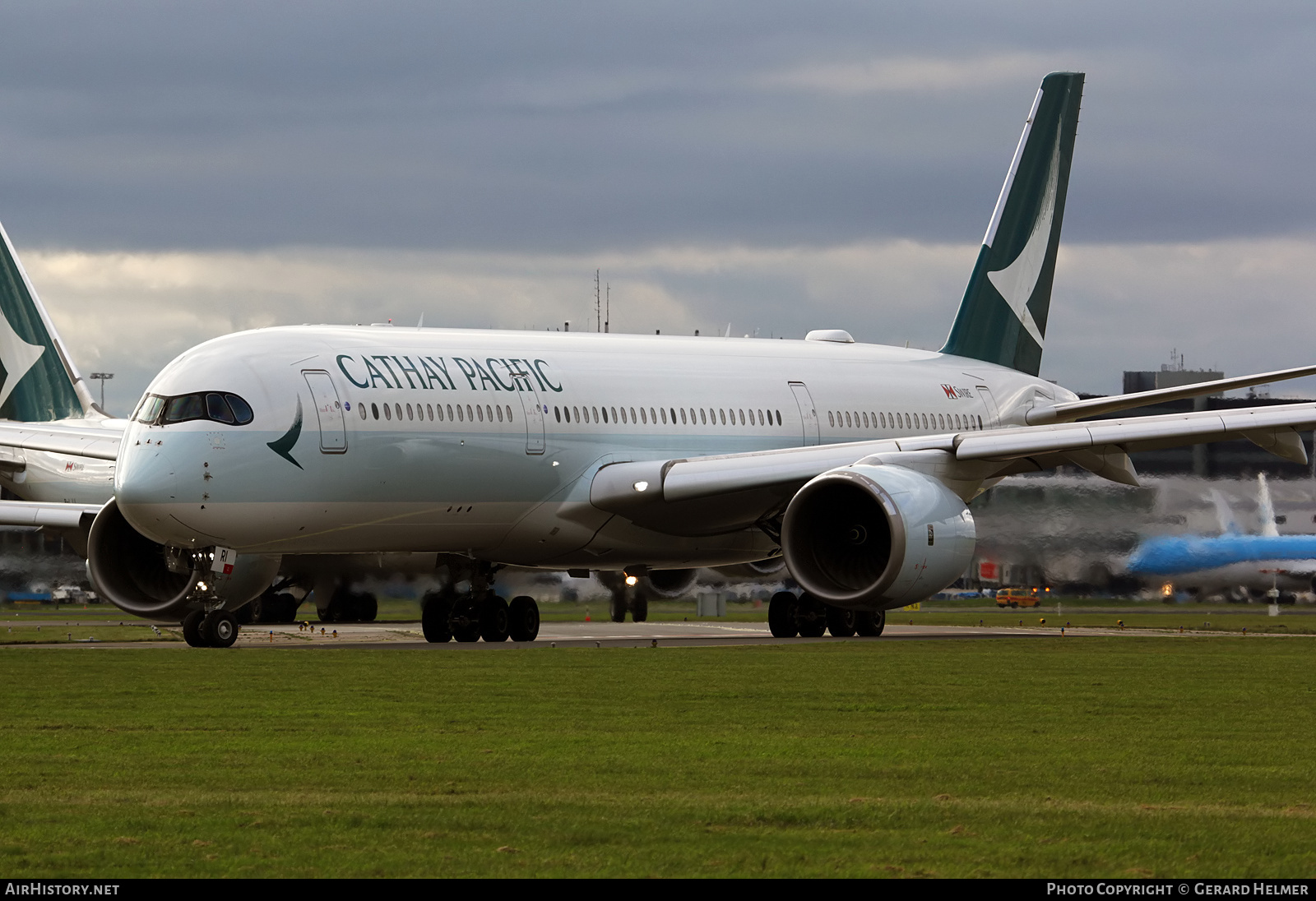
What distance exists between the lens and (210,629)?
2859 cm

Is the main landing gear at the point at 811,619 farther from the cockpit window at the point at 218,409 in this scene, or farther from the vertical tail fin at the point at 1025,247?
the cockpit window at the point at 218,409

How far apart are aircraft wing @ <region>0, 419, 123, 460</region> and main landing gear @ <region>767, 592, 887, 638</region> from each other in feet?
37.7

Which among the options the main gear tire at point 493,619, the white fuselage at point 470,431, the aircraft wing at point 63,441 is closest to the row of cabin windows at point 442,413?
the white fuselage at point 470,431

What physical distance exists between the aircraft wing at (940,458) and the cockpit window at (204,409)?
632 centimetres

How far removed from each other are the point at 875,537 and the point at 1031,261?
12.9 m

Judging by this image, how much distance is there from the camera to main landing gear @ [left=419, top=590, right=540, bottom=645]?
32.2 meters

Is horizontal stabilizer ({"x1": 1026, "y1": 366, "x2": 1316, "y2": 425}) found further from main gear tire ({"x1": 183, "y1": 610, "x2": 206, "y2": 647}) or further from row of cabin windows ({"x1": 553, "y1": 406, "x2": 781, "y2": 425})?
main gear tire ({"x1": 183, "y1": 610, "x2": 206, "y2": 647})

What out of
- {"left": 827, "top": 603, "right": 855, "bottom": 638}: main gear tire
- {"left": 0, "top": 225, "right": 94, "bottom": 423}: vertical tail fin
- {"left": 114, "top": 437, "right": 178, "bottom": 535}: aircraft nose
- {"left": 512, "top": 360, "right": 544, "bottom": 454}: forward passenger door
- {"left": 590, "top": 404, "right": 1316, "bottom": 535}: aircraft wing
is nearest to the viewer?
{"left": 114, "top": 437, "right": 178, "bottom": 535}: aircraft nose

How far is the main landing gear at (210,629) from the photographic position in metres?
28.6

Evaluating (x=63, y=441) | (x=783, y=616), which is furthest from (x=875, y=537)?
(x=63, y=441)

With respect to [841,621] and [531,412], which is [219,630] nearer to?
[531,412]

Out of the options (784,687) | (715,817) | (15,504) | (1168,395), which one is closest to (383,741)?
(715,817)

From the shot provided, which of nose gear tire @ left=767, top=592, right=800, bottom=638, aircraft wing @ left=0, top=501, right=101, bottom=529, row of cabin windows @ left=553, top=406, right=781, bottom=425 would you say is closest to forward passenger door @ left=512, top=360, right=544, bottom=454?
row of cabin windows @ left=553, top=406, right=781, bottom=425

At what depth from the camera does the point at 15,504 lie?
32625 mm
